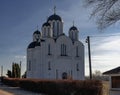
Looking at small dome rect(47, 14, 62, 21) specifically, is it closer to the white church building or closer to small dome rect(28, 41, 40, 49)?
the white church building

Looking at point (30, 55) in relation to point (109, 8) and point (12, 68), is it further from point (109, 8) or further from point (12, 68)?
point (109, 8)

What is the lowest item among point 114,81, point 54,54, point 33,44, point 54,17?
point 114,81

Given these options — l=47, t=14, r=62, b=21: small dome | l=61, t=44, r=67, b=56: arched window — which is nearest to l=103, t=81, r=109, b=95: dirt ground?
l=61, t=44, r=67, b=56: arched window

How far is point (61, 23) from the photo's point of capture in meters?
87.8

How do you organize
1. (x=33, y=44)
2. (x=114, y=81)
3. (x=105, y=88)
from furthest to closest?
Result: (x=33, y=44) < (x=105, y=88) < (x=114, y=81)

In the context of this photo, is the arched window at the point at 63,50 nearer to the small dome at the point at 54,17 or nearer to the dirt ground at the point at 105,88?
the small dome at the point at 54,17

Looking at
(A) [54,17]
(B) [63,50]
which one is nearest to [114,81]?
(B) [63,50]

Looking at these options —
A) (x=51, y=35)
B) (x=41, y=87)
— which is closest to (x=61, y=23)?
(x=51, y=35)

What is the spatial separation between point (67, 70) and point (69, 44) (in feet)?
21.8

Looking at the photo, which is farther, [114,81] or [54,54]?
[54,54]

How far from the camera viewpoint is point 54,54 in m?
84.3

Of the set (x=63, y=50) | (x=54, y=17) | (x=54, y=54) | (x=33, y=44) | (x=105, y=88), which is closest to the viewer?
(x=105, y=88)

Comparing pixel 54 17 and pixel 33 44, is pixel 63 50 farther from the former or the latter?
pixel 54 17

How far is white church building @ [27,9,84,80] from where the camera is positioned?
82.9 metres
